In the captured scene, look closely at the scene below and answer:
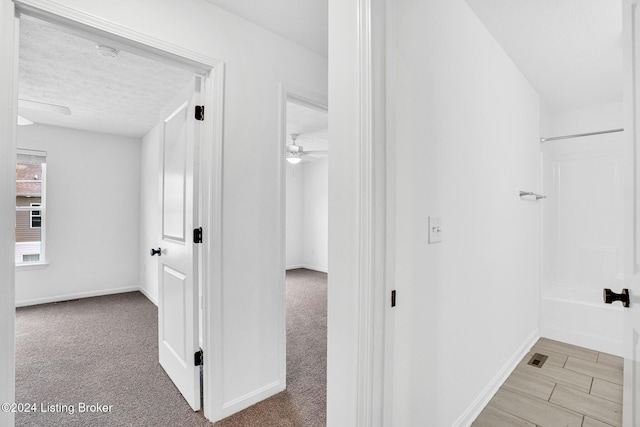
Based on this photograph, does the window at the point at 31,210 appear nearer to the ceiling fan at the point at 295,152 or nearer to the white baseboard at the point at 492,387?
the ceiling fan at the point at 295,152

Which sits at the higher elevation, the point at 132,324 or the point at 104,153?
the point at 104,153

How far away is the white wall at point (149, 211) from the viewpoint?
426 cm

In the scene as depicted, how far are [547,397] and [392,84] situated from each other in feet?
7.63

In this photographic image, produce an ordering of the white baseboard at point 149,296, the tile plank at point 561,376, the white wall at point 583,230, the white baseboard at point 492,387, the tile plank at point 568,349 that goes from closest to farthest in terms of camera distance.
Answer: the white baseboard at point 492,387 < the tile plank at point 561,376 < the tile plank at point 568,349 < the white wall at point 583,230 < the white baseboard at point 149,296

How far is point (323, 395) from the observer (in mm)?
2064

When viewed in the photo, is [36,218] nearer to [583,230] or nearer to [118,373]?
[118,373]

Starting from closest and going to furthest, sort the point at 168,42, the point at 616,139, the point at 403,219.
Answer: the point at 403,219, the point at 168,42, the point at 616,139

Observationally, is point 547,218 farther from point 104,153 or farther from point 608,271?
point 104,153

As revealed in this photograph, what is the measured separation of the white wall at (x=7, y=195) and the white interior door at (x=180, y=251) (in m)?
0.78

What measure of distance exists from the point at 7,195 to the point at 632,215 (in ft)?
7.23

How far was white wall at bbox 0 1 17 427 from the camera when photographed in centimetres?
116

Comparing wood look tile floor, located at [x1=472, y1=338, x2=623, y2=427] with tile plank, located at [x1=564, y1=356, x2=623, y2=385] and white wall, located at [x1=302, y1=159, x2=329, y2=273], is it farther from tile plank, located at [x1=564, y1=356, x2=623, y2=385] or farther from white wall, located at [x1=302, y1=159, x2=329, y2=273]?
white wall, located at [x1=302, y1=159, x2=329, y2=273]

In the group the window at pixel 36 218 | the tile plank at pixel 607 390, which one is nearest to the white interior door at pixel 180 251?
the tile plank at pixel 607 390

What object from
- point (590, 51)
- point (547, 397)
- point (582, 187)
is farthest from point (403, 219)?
point (582, 187)
